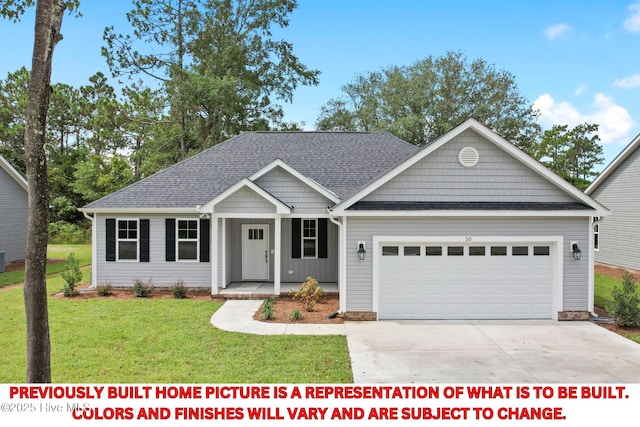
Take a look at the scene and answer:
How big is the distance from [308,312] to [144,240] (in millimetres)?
6532

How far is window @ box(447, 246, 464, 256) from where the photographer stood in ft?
35.9

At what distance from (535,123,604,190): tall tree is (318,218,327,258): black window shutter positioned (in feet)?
97.5

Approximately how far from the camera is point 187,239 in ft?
47.1

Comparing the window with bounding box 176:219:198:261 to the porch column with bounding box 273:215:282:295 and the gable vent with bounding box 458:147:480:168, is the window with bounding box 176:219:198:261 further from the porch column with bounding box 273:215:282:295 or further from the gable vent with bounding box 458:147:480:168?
the gable vent with bounding box 458:147:480:168

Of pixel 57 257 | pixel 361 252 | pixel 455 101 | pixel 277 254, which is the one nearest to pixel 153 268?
pixel 277 254

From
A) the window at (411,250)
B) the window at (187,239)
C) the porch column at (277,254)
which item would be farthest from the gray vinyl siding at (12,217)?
the window at (411,250)

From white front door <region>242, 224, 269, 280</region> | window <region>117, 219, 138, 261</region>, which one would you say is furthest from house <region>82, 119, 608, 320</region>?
window <region>117, 219, 138, 261</region>

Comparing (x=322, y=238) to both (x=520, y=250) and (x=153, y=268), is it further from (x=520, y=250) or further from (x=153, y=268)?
(x=520, y=250)

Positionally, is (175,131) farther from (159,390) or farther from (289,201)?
A: (159,390)

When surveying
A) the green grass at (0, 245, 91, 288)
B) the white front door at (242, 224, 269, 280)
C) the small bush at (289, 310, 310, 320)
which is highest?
the white front door at (242, 224, 269, 280)

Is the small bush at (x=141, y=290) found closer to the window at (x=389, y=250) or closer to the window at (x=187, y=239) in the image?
the window at (x=187, y=239)

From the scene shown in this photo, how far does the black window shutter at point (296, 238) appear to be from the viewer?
49.3ft

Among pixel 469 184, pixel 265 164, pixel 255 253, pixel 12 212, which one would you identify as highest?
pixel 265 164

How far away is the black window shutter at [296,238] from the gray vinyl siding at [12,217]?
1522cm
